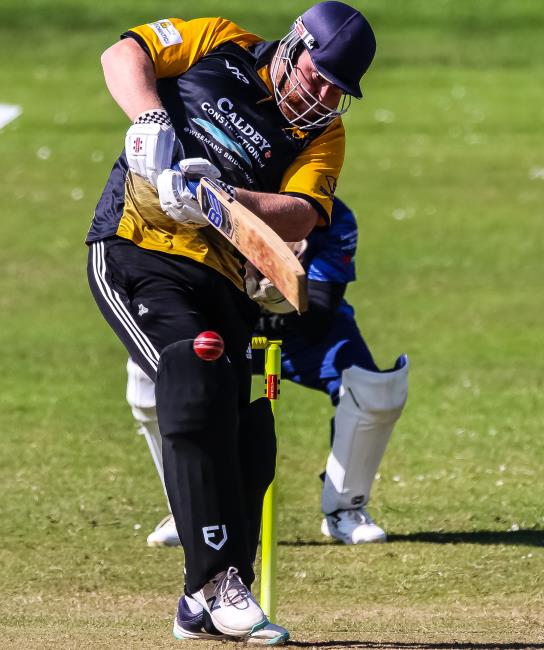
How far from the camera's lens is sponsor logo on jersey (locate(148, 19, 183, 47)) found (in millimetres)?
5422

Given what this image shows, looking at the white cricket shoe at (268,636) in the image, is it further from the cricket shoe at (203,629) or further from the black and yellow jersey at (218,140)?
the black and yellow jersey at (218,140)

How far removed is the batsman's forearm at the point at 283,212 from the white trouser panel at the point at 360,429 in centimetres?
186

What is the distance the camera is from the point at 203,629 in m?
5.05

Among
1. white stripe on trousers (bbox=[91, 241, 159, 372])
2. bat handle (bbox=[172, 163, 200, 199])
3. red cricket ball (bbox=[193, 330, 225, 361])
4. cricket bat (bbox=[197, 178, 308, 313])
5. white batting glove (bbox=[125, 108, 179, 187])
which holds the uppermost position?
white batting glove (bbox=[125, 108, 179, 187])

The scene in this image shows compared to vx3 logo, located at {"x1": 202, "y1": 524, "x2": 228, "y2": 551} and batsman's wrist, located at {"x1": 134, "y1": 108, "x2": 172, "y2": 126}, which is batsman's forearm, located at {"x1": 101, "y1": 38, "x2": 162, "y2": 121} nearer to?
batsman's wrist, located at {"x1": 134, "y1": 108, "x2": 172, "y2": 126}

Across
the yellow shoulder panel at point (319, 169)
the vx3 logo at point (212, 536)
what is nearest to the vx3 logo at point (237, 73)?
the yellow shoulder panel at point (319, 169)

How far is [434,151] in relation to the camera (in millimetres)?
20281

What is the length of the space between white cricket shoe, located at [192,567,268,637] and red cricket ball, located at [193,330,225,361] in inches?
28.4

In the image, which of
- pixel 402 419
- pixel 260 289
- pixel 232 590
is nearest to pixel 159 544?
pixel 260 289

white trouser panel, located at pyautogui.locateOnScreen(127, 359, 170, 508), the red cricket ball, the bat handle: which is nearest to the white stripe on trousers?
the red cricket ball

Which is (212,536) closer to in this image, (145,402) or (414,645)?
(414,645)

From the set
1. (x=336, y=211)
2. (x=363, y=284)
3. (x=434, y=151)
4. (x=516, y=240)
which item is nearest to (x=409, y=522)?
(x=336, y=211)

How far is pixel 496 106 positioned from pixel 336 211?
16099 millimetres

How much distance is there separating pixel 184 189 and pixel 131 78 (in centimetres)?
53
